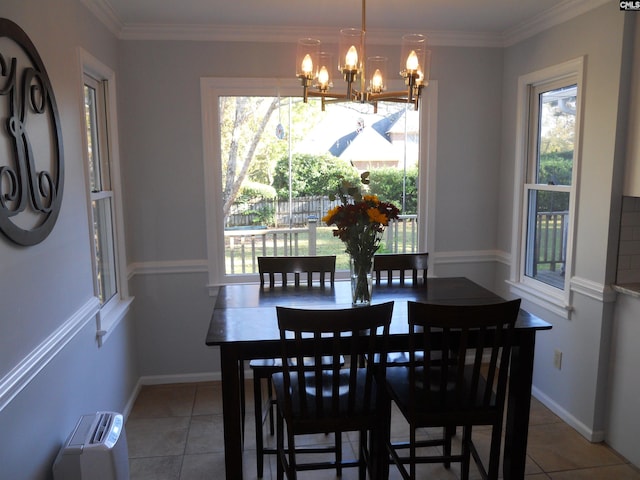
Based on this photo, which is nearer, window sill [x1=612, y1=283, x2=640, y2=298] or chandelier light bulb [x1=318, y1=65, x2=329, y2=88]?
chandelier light bulb [x1=318, y1=65, x2=329, y2=88]

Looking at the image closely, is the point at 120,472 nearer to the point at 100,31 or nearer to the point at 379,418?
the point at 379,418

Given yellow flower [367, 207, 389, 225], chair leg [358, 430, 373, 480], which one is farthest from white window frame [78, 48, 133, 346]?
yellow flower [367, 207, 389, 225]

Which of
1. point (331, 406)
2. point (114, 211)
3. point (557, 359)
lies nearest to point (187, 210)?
point (114, 211)

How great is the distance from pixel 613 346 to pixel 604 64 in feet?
5.17

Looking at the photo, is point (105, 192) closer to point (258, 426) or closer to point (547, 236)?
point (258, 426)

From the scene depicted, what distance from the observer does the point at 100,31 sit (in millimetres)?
2869

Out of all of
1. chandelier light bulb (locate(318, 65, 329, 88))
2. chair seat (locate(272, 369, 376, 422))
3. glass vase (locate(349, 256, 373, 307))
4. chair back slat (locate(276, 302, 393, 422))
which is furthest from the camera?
glass vase (locate(349, 256, 373, 307))

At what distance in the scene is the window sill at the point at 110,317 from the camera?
2.63 metres

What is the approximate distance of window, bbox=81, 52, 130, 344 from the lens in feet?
9.55

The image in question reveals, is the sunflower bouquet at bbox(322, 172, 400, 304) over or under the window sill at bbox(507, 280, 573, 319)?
over

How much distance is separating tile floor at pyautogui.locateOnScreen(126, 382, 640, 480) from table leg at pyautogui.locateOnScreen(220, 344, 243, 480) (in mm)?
418

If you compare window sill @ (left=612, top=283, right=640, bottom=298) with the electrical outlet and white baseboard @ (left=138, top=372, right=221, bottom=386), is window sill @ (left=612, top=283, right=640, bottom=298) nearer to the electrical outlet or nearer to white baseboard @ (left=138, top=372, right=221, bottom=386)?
the electrical outlet

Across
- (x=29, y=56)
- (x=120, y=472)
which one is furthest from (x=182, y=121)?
(x=120, y=472)

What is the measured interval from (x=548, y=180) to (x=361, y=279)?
1.73m
